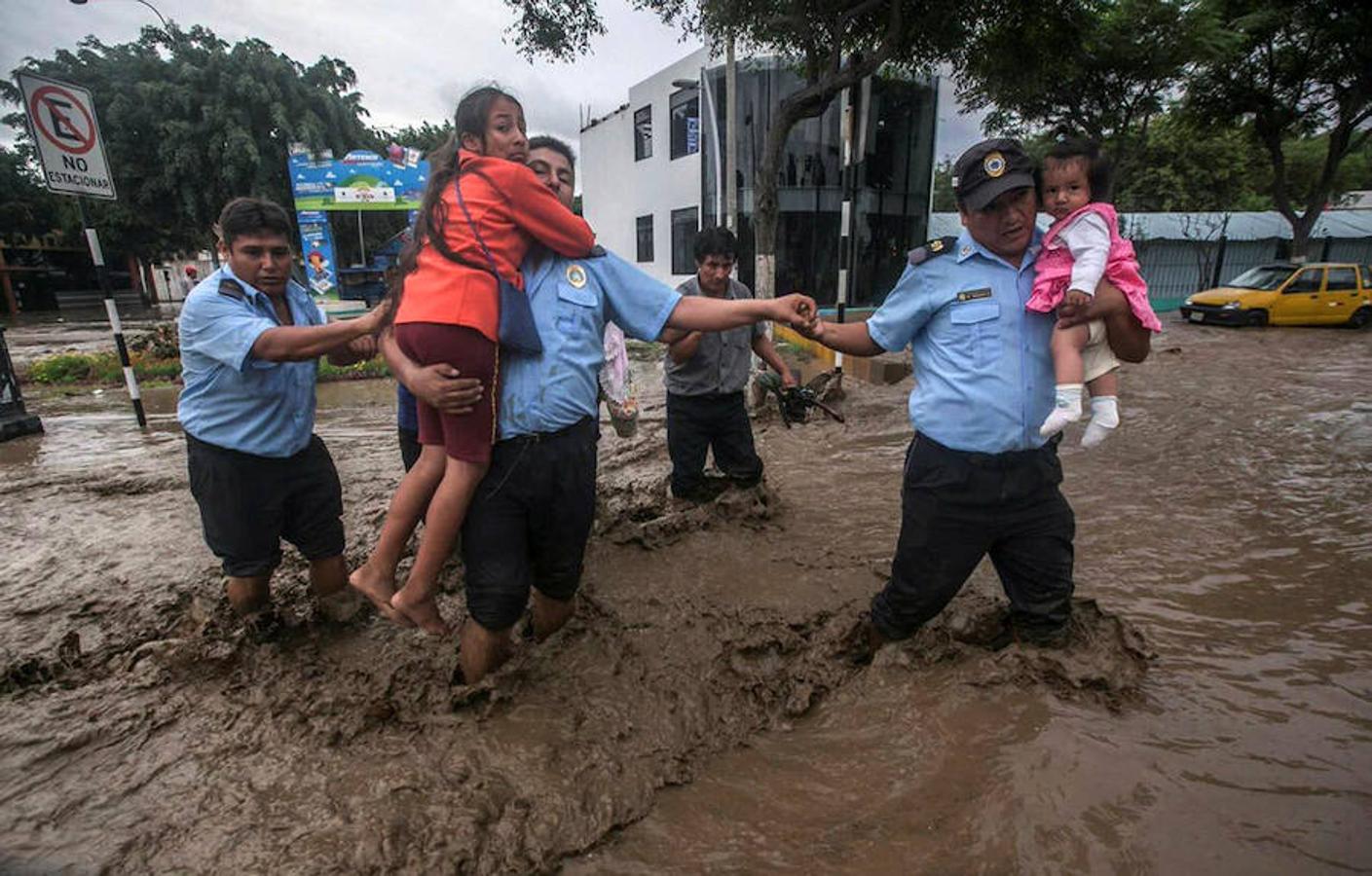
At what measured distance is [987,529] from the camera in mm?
2211

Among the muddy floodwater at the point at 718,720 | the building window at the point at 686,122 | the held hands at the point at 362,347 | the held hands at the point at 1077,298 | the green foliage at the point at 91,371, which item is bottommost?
the muddy floodwater at the point at 718,720

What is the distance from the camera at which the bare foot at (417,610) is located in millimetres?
2156

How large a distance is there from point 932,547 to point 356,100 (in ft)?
93.7

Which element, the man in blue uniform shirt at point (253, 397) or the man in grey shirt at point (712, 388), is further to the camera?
the man in grey shirt at point (712, 388)

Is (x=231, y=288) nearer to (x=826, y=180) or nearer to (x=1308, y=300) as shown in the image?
(x=826, y=180)

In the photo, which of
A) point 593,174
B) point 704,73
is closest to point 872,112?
point 704,73

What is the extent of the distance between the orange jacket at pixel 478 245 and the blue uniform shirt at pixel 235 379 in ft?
3.15

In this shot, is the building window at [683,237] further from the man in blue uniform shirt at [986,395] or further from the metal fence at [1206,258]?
the man in blue uniform shirt at [986,395]

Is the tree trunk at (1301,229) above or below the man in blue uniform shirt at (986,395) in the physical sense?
above

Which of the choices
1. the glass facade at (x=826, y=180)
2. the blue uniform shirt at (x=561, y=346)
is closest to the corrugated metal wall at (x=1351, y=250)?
the glass facade at (x=826, y=180)

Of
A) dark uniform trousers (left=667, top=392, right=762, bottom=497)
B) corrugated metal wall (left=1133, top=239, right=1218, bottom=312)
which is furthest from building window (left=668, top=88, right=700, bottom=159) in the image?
dark uniform trousers (left=667, top=392, right=762, bottom=497)

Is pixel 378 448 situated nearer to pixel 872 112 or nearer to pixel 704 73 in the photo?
pixel 704 73

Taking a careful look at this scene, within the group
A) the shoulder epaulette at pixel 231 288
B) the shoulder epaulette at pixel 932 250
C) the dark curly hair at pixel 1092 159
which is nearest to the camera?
the shoulder epaulette at pixel 932 250

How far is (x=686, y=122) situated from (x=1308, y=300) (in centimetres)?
1446
